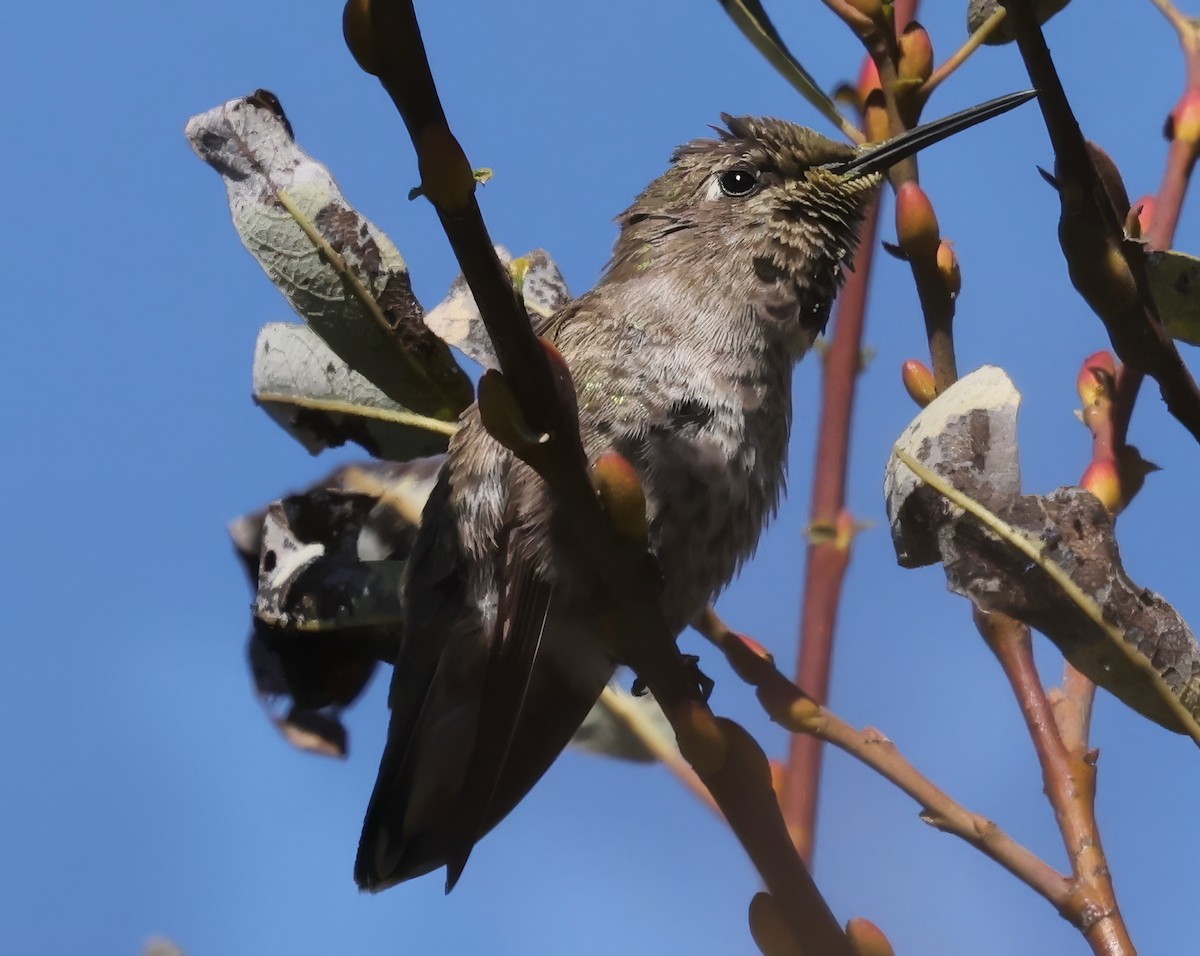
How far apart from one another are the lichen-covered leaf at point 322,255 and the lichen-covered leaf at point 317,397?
14cm

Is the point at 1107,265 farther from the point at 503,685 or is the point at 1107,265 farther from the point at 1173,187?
the point at 503,685

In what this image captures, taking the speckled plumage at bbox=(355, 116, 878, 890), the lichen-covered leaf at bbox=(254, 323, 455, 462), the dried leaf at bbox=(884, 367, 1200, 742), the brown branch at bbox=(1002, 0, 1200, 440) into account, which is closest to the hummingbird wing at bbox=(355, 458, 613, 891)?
the speckled plumage at bbox=(355, 116, 878, 890)

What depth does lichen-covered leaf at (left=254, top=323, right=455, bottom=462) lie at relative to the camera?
2666mm

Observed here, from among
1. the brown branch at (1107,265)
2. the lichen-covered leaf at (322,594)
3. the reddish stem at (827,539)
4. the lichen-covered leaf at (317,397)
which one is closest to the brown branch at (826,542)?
the reddish stem at (827,539)

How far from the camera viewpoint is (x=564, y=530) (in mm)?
2439

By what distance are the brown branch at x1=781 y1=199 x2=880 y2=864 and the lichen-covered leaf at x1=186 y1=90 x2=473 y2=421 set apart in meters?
0.67

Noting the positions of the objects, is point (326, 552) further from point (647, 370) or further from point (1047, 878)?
point (1047, 878)

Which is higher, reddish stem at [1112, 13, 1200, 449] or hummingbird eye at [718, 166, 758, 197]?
hummingbird eye at [718, 166, 758, 197]

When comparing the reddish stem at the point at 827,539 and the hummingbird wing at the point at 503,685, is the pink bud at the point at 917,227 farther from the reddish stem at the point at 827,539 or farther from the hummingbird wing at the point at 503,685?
the hummingbird wing at the point at 503,685

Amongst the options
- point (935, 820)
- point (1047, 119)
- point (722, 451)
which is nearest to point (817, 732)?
point (935, 820)

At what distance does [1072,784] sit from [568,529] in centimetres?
102

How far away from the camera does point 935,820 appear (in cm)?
167

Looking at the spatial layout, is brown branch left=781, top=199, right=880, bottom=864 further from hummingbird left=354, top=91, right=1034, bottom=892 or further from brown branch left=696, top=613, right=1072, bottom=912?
hummingbird left=354, top=91, right=1034, bottom=892

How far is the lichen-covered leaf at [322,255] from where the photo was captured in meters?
2.48
